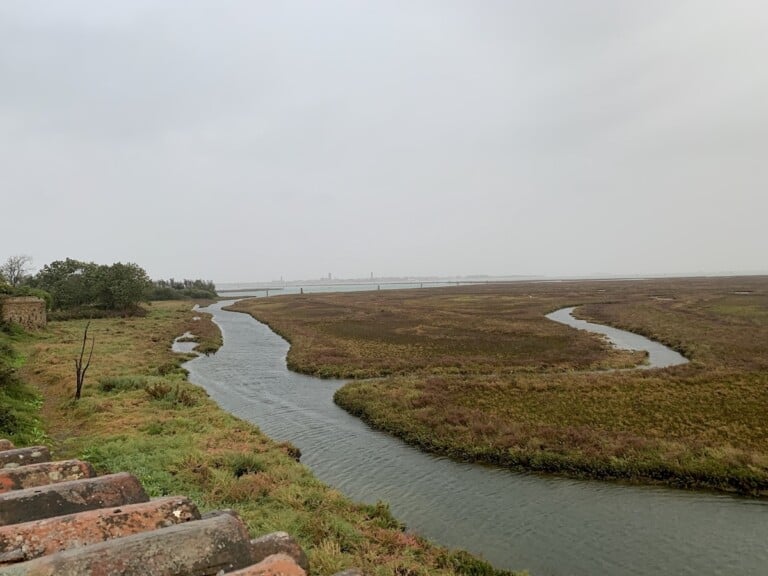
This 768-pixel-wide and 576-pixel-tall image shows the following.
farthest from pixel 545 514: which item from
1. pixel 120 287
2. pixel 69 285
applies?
pixel 69 285

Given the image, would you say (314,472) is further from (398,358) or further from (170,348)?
(170,348)

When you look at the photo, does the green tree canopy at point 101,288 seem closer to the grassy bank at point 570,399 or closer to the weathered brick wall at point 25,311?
the weathered brick wall at point 25,311

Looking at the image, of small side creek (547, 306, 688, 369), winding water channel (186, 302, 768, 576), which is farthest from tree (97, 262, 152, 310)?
small side creek (547, 306, 688, 369)

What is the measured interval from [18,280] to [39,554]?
123012 mm

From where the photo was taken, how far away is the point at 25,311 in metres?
44.8

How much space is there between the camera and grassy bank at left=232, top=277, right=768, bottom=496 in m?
16.8

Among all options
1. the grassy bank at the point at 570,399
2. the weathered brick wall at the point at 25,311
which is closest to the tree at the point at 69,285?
the weathered brick wall at the point at 25,311

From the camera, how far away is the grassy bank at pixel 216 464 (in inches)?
421

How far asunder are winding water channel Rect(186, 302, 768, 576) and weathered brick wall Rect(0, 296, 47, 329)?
120 ft

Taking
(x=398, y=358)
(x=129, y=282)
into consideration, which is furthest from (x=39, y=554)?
(x=129, y=282)

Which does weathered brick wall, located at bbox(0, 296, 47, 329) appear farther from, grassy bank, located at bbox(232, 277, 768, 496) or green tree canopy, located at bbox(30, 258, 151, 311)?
green tree canopy, located at bbox(30, 258, 151, 311)

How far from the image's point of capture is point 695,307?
73.4 metres

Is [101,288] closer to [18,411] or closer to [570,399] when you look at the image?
[18,411]

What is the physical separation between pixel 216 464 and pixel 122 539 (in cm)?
1120
